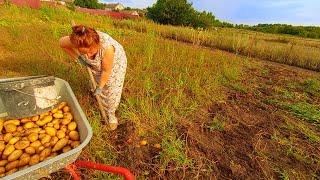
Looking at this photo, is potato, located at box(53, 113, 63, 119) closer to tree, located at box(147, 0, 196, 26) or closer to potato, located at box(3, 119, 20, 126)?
potato, located at box(3, 119, 20, 126)

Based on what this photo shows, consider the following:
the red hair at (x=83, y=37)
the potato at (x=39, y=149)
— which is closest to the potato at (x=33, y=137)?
the potato at (x=39, y=149)

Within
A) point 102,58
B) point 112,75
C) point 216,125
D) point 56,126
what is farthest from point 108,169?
point 216,125

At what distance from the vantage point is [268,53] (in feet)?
32.4

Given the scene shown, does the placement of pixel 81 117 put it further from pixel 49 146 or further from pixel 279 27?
pixel 279 27

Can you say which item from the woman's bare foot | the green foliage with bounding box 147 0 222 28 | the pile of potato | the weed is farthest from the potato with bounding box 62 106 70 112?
the green foliage with bounding box 147 0 222 28

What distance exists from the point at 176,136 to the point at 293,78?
14.4ft

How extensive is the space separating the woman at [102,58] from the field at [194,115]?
0.30 metres

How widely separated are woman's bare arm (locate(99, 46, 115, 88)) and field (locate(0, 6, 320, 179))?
55cm

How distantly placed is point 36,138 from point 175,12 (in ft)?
72.7

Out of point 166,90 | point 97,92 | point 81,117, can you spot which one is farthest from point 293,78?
point 81,117

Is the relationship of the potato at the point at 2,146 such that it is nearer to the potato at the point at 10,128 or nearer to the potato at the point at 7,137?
the potato at the point at 7,137

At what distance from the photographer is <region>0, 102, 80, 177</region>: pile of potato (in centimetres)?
201

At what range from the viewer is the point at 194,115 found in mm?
3943

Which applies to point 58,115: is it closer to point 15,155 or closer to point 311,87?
point 15,155
